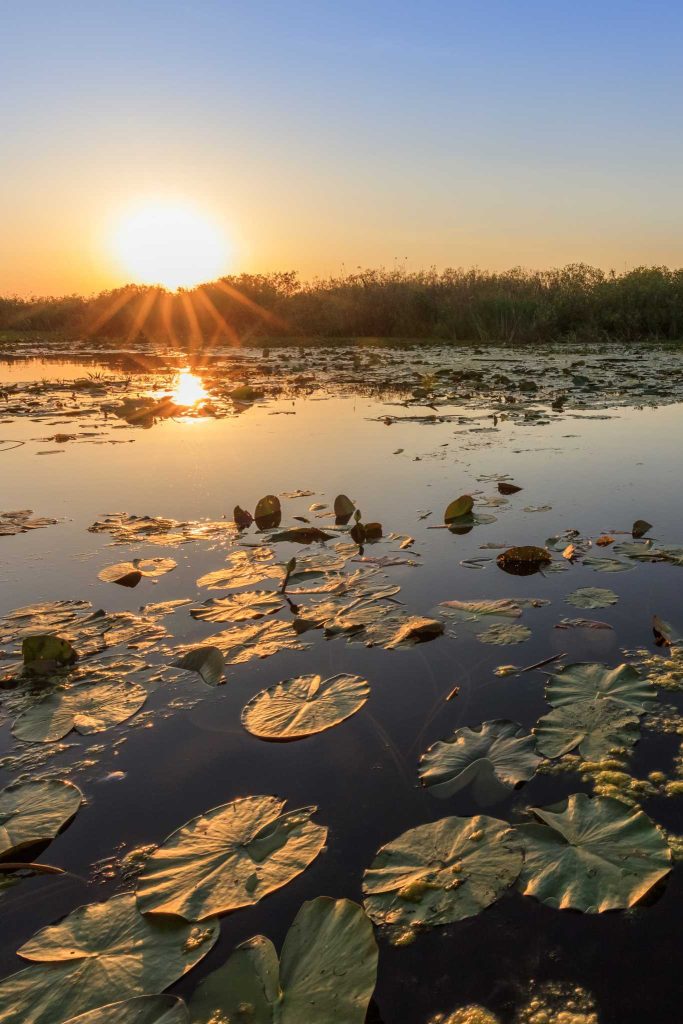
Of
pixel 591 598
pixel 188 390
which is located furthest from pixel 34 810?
pixel 188 390

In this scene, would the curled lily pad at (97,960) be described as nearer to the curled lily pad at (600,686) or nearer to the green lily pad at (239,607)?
the curled lily pad at (600,686)

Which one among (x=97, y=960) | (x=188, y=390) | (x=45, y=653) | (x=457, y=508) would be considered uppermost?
(x=188, y=390)

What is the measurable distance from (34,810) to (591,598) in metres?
1.58

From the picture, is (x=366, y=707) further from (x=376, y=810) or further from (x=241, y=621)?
(x=241, y=621)

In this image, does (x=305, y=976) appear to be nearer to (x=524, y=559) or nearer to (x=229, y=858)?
(x=229, y=858)

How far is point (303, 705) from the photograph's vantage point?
4.93 feet

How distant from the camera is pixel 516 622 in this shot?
1.89m

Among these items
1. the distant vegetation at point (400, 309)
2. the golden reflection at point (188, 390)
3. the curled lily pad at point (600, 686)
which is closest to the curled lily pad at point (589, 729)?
the curled lily pad at point (600, 686)

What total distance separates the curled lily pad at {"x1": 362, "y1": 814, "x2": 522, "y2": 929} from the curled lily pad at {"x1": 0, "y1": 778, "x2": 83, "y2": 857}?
574 mm

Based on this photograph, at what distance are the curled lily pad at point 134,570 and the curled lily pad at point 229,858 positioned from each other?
1.26 metres

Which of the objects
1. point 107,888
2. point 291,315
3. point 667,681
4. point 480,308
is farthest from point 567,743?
point 291,315

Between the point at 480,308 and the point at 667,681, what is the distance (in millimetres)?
14998

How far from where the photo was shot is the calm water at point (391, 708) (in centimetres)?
89

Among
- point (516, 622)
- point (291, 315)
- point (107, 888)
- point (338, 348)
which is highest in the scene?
point (291, 315)
